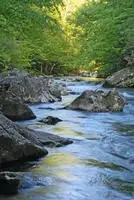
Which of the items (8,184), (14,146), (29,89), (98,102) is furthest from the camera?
(29,89)

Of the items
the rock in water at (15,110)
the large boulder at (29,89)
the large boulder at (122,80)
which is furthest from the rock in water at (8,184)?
the large boulder at (122,80)

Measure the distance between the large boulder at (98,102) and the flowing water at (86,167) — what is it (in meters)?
2.74

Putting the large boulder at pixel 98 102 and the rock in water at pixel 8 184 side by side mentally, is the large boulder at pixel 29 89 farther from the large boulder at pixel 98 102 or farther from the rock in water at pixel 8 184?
the rock in water at pixel 8 184

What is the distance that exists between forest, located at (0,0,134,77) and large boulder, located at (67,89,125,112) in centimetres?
236

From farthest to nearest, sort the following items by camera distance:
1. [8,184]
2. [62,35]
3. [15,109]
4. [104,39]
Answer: [62,35] < [104,39] < [15,109] < [8,184]

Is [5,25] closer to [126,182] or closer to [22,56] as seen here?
[126,182]

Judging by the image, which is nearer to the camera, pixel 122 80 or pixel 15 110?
pixel 15 110

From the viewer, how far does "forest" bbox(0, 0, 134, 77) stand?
39.0ft

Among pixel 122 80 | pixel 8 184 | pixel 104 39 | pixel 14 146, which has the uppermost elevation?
pixel 104 39

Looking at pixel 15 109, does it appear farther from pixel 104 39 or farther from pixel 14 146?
pixel 104 39

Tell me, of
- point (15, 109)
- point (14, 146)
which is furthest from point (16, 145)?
point (15, 109)

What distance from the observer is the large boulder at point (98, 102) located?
49.1ft

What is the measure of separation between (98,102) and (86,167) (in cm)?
776

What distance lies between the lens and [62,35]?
130 feet
